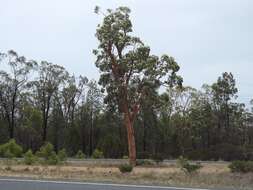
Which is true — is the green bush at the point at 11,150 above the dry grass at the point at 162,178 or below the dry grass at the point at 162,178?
above

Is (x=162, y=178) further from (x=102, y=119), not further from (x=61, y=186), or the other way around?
(x=102, y=119)

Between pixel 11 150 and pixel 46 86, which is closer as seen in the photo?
pixel 11 150

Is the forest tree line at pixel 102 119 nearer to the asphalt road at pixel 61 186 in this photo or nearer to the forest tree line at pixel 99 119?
the forest tree line at pixel 99 119

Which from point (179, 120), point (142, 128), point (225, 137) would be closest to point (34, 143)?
point (142, 128)

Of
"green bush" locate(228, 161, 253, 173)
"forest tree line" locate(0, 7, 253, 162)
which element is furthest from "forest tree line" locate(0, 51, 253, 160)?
"green bush" locate(228, 161, 253, 173)

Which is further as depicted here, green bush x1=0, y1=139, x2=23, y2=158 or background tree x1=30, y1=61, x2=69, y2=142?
background tree x1=30, y1=61, x2=69, y2=142

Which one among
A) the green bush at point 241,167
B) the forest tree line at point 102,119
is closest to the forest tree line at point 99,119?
the forest tree line at point 102,119

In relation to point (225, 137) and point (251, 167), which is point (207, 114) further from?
point (251, 167)

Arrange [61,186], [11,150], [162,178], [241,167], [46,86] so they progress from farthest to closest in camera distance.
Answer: [46,86], [11,150], [241,167], [162,178], [61,186]

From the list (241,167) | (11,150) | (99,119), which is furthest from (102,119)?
(241,167)

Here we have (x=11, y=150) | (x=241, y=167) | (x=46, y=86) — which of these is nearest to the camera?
(x=241, y=167)

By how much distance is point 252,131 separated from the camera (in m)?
79.6

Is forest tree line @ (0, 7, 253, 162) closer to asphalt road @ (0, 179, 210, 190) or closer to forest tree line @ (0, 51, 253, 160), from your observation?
forest tree line @ (0, 51, 253, 160)

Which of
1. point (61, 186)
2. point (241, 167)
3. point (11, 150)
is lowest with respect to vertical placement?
point (61, 186)
